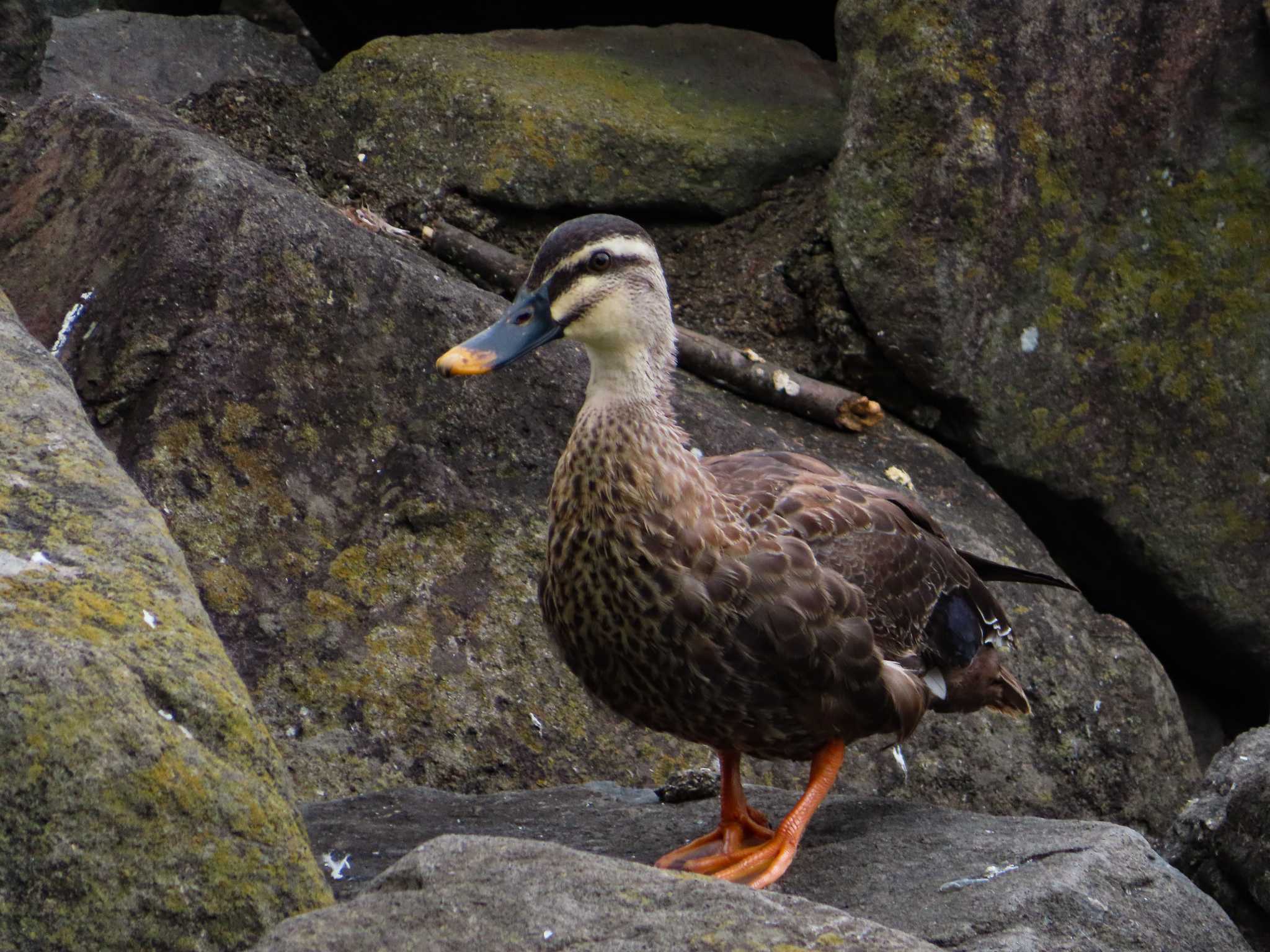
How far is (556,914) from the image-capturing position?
2.42 m

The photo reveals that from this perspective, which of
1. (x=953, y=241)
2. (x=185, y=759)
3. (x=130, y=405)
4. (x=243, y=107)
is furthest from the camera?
(x=243, y=107)

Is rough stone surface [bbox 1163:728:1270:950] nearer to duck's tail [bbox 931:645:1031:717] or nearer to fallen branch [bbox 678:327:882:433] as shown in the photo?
duck's tail [bbox 931:645:1031:717]

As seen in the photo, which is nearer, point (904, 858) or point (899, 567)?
point (904, 858)

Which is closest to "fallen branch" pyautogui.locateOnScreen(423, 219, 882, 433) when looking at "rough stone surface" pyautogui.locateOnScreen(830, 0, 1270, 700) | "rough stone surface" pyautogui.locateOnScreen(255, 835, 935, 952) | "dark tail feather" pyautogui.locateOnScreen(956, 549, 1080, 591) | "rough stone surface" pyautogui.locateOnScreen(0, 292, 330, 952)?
"rough stone surface" pyautogui.locateOnScreen(830, 0, 1270, 700)

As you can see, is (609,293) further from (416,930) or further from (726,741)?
(416,930)

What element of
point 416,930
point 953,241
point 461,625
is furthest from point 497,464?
point 416,930

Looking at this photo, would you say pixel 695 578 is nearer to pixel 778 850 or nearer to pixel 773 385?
pixel 778 850

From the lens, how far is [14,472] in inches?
121

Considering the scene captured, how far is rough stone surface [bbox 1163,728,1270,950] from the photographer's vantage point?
12.0 ft

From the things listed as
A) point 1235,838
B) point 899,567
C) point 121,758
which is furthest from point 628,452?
point 1235,838

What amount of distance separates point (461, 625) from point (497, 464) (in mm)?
584

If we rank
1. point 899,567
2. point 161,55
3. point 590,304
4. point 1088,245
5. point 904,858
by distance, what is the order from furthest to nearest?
1. point 161,55
2. point 1088,245
3. point 899,567
4. point 590,304
5. point 904,858

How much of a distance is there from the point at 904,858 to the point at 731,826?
0.52m

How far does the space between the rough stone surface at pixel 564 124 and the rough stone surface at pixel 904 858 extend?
3.12 m
